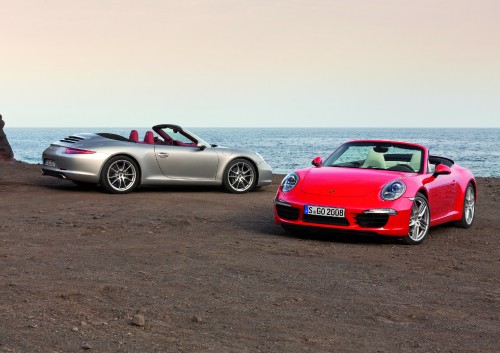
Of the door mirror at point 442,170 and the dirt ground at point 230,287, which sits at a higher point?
the door mirror at point 442,170

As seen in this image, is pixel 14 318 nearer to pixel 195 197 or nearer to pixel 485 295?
pixel 485 295

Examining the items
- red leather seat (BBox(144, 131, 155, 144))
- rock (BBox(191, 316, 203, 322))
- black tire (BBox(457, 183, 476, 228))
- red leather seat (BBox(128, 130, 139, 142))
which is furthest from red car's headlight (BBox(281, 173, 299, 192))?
red leather seat (BBox(128, 130, 139, 142))

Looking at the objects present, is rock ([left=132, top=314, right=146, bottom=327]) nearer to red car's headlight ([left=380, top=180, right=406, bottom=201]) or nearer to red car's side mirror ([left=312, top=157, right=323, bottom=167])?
red car's headlight ([left=380, top=180, right=406, bottom=201])

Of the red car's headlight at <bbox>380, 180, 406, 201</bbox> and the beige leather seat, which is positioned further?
the beige leather seat

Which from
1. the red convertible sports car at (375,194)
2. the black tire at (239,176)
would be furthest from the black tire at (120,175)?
the red convertible sports car at (375,194)

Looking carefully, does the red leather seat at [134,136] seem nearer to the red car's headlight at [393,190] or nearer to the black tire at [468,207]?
the black tire at [468,207]

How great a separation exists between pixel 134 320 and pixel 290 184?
544cm

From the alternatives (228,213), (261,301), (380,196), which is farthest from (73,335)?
(228,213)

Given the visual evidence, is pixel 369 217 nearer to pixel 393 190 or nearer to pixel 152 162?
pixel 393 190

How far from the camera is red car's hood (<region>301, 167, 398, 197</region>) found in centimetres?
1047

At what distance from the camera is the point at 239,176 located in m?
16.7

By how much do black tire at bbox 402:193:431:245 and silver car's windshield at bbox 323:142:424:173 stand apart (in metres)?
0.61

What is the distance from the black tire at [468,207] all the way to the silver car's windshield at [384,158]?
124cm

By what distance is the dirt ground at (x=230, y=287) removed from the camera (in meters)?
5.58
